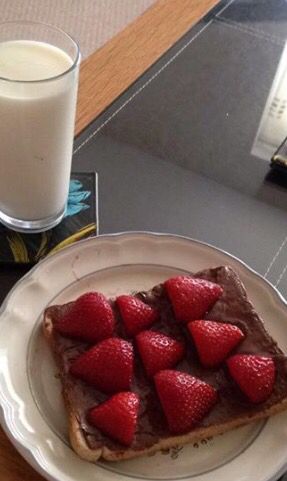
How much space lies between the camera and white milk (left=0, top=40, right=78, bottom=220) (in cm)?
83

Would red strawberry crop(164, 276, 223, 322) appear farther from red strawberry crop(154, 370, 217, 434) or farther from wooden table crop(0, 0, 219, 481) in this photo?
wooden table crop(0, 0, 219, 481)

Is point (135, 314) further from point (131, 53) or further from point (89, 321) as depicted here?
point (131, 53)

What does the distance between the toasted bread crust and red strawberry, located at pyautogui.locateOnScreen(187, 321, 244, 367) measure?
0.24ft

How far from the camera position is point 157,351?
2.59 feet

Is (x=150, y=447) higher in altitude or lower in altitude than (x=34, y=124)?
lower

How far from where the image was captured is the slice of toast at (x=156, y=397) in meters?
0.74

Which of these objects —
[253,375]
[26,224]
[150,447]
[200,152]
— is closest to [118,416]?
[150,447]

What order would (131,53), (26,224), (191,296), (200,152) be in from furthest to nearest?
1. (131,53)
2. (200,152)
3. (26,224)
4. (191,296)

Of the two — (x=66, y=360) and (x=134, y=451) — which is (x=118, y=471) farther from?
(x=66, y=360)

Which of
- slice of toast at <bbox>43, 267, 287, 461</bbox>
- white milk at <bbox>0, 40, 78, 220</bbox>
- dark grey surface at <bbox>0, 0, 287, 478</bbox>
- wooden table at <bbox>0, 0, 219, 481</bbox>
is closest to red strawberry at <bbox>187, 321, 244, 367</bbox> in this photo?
slice of toast at <bbox>43, 267, 287, 461</bbox>

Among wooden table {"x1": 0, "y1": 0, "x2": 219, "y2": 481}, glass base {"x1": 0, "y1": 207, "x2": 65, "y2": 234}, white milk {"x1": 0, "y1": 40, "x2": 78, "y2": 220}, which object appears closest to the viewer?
white milk {"x1": 0, "y1": 40, "x2": 78, "y2": 220}

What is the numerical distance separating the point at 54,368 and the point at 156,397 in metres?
0.13

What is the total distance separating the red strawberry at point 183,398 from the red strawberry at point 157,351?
2cm

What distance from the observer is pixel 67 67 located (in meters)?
0.87
